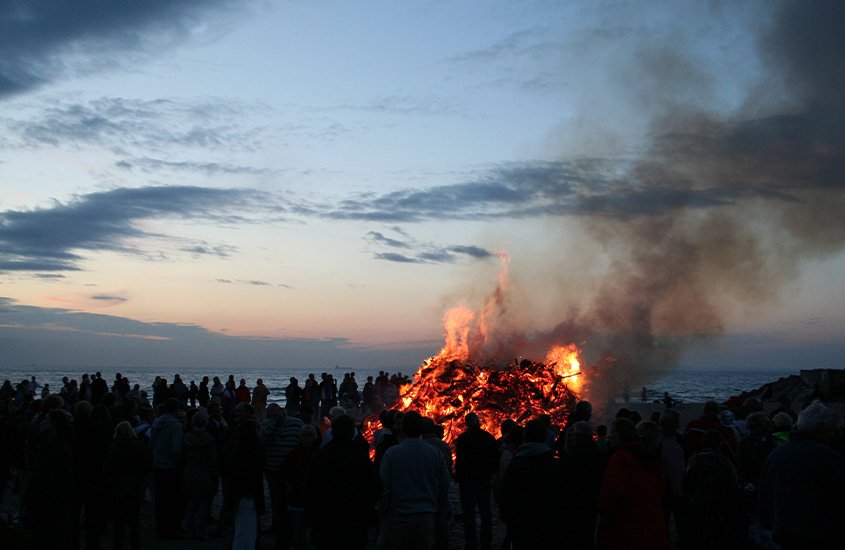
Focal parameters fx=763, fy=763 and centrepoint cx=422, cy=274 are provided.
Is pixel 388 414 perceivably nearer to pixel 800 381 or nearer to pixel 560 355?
pixel 560 355

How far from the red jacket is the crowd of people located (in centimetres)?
1

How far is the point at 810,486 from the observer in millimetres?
5836

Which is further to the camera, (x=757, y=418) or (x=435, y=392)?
(x=435, y=392)

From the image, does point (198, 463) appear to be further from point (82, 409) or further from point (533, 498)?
point (533, 498)

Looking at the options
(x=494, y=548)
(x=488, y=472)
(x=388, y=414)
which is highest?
(x=388, y=414)

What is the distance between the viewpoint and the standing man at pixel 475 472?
10.4 metres

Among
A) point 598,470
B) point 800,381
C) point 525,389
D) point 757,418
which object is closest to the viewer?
point 598,470

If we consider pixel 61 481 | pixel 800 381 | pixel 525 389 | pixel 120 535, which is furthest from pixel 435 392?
pixel 800 381

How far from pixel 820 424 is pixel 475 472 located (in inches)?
206

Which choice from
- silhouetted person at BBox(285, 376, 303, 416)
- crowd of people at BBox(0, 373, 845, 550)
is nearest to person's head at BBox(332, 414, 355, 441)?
crowd of people at BBox(0, 373, 845, 550)

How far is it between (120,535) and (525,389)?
11.7 metres

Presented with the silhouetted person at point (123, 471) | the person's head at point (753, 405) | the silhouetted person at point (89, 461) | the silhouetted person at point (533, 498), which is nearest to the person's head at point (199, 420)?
the silhouetted person at point (123, 471)

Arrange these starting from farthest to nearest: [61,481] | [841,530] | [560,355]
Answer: [560,355] < [61,481] < [841,530]

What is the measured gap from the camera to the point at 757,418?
933cm
